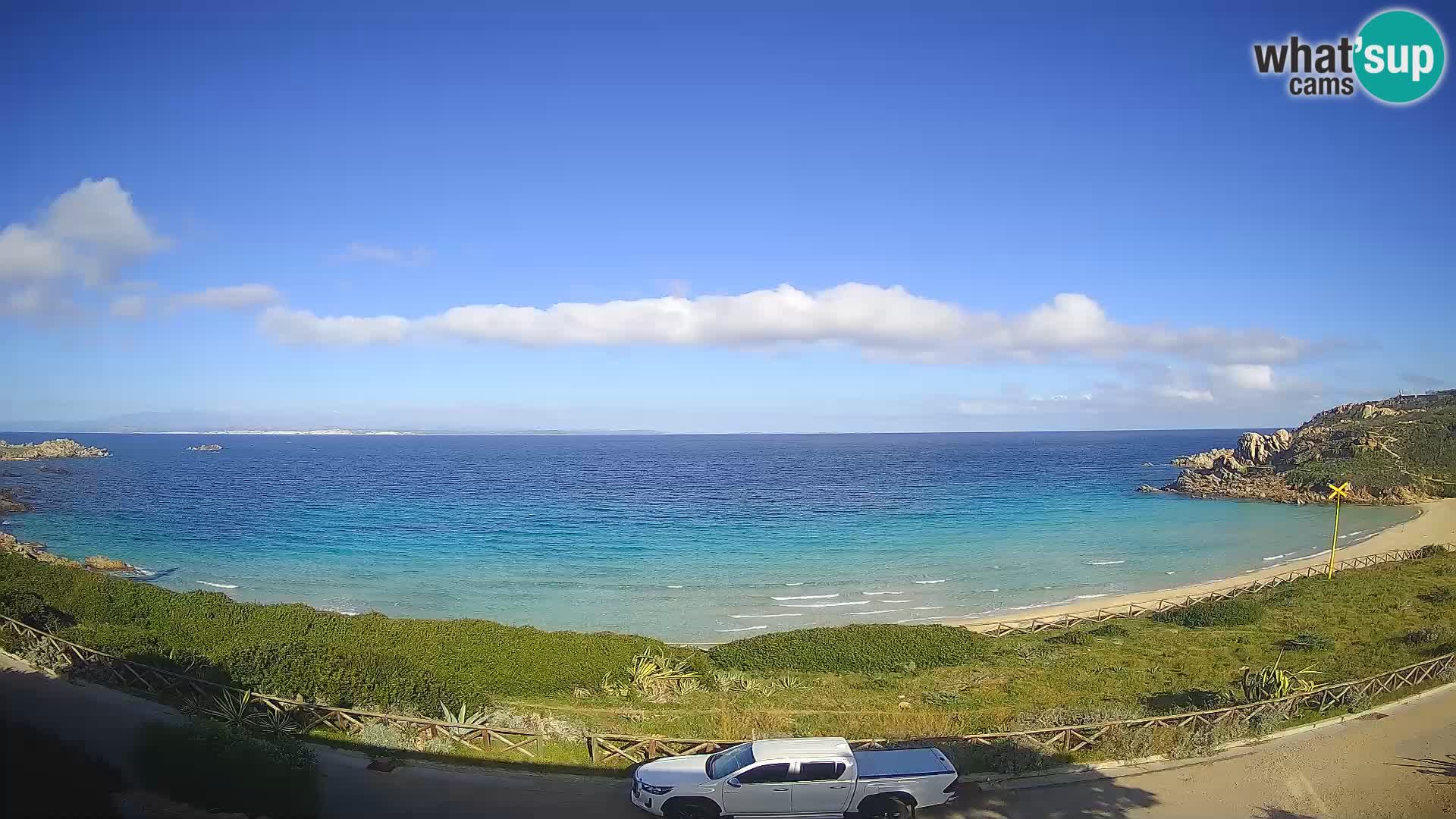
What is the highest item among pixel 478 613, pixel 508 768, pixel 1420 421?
pixel 1420 421

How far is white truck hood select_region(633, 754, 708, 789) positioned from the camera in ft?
42.4

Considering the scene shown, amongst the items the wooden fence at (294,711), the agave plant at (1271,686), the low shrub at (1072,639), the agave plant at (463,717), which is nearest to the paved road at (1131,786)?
the wooden fence at (294,711)

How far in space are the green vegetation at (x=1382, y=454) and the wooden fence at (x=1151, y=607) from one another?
50.0 meters

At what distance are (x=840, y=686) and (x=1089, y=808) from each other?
10998mm

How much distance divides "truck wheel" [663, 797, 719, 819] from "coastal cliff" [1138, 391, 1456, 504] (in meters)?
97.0

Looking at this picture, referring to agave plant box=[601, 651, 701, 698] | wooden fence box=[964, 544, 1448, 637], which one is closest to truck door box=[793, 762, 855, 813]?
agave plant box=[601, 651, 701, 698]

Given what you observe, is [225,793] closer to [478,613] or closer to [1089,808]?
[1089,808]

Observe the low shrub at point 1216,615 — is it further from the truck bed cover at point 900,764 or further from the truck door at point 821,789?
the truck door at point 821,789

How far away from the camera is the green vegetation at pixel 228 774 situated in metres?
12.1

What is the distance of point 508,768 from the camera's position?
15.0 m

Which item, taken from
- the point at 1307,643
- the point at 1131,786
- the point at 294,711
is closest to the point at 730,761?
the point at 1131,786

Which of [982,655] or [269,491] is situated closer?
[982,655]

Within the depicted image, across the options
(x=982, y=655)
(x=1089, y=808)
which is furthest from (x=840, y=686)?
(x=1089, y=808)

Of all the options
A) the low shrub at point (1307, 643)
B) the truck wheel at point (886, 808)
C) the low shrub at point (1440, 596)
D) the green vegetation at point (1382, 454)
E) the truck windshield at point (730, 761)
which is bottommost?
the low shrub at point (1307, 643)
